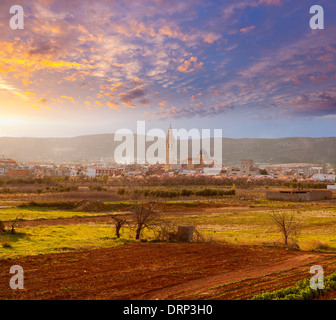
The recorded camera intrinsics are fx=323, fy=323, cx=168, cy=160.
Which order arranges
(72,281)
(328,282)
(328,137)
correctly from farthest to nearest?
(328,137) < (72,281) < (328,282)

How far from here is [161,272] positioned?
11.0 metres

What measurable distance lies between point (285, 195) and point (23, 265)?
45249mm

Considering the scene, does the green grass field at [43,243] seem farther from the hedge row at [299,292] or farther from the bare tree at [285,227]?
the hedge row at [299,292]

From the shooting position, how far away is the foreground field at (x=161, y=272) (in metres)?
8.63

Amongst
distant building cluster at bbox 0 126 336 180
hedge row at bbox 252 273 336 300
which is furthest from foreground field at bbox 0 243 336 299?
distant building cluster at bbox 0 126 336 180

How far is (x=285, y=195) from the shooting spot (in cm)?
5006

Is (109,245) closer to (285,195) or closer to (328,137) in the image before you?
(285,195)

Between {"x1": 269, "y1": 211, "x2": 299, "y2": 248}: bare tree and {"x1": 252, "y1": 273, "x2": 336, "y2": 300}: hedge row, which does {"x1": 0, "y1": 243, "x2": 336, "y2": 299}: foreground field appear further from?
{"x1": 269, "y1": 211, "x2": 299, "y2": 248}: bare tree

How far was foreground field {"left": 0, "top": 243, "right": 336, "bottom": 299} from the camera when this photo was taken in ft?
28.3

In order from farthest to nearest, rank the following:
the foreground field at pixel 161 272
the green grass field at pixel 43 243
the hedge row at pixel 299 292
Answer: the green grass field at pixel 43 243
the foreground field at pixel 161 272
the hedge row at pixel 299 292

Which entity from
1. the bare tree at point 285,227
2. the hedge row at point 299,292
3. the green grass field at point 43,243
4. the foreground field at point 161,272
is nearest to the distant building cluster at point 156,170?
the bare tree at point 285,227
